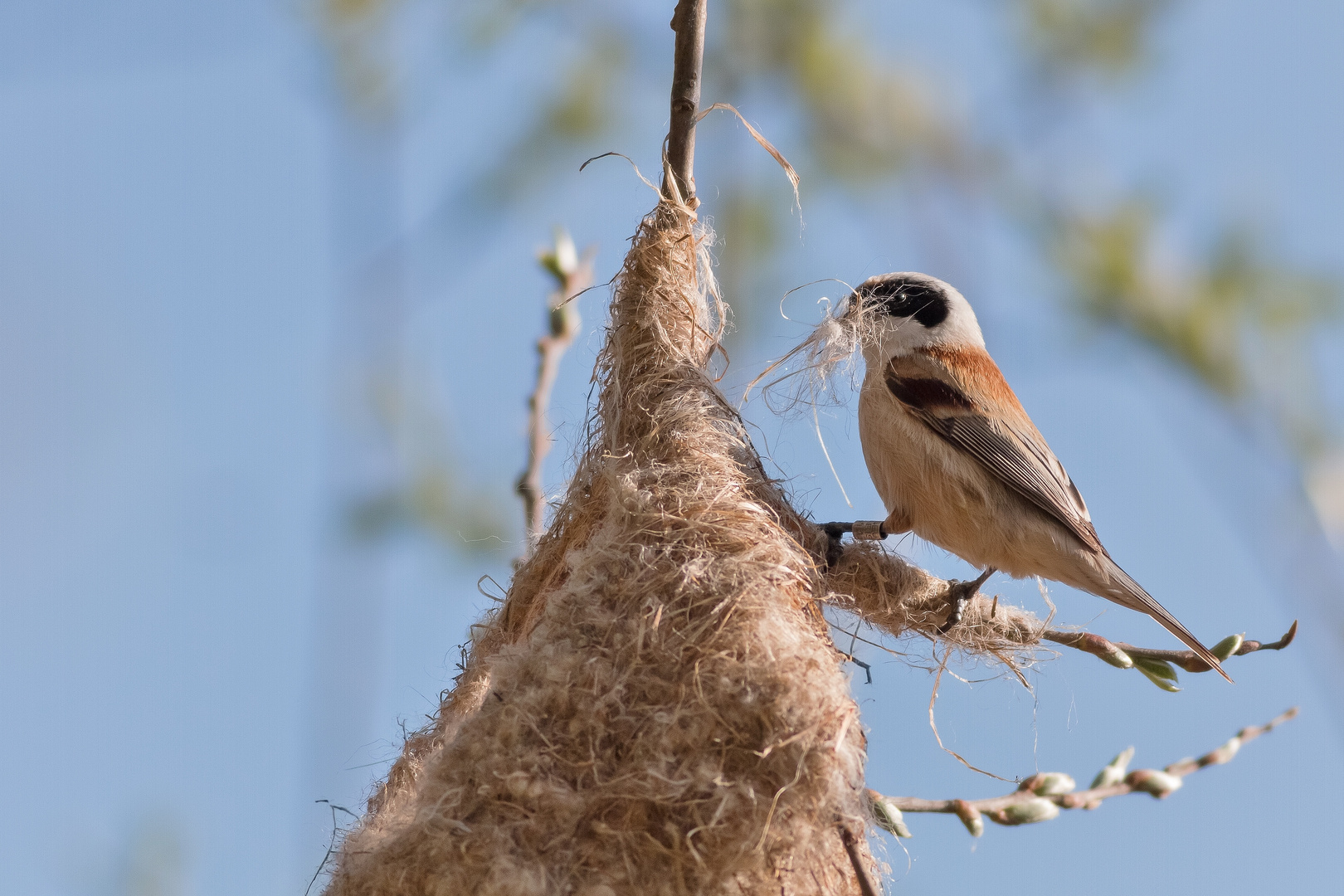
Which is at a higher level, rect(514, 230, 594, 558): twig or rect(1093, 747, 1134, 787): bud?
rect(514, 230, 594, 558): twig

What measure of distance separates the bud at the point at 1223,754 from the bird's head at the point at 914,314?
1551mm

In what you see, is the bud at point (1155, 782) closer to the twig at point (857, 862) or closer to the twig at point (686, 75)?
the twig at point (857, 862)

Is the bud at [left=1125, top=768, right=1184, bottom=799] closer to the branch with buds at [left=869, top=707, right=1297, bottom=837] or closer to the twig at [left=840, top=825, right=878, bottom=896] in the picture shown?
the branch with buds at [left=869, top=707, right=1297, bottom=837]

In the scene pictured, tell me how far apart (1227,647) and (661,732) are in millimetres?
1636

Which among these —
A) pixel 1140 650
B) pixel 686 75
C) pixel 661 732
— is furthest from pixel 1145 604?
pixel 686 75

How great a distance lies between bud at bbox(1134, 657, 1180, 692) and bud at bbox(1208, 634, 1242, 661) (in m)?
0.14

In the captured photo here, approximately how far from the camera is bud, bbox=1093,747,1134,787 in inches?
85.6

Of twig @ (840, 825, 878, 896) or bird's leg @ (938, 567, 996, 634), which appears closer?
twig @ (840, 825, 878, 896)

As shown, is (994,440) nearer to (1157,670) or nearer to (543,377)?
(1157,670)

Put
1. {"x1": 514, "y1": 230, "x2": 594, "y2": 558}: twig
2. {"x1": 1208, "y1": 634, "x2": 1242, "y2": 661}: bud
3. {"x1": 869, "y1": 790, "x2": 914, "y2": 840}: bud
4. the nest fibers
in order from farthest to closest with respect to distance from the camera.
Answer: {"x1": 514, "y1": 230, "x2": 594, "y2": 558}: twig → {"x1": 1208, "y1": 634, "x2": 1242, "y2": 661}: bud → {"x1": 869, "y1": 790, "x2": 914, "y2": 840}: bud → the nest fibers

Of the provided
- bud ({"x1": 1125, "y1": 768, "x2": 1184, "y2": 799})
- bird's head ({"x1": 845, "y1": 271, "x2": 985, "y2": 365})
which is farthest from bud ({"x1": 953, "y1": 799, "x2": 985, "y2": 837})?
bird's head ({"x1": 845, "y1": 271, "x2": 985, "y2": 365})

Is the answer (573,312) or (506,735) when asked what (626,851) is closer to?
(506,735)

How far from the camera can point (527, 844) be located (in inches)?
79.3

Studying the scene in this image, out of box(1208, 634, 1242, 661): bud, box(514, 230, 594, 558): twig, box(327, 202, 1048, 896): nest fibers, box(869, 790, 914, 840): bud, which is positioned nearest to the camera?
box(327, 202, 1048, 896): nest fibers
